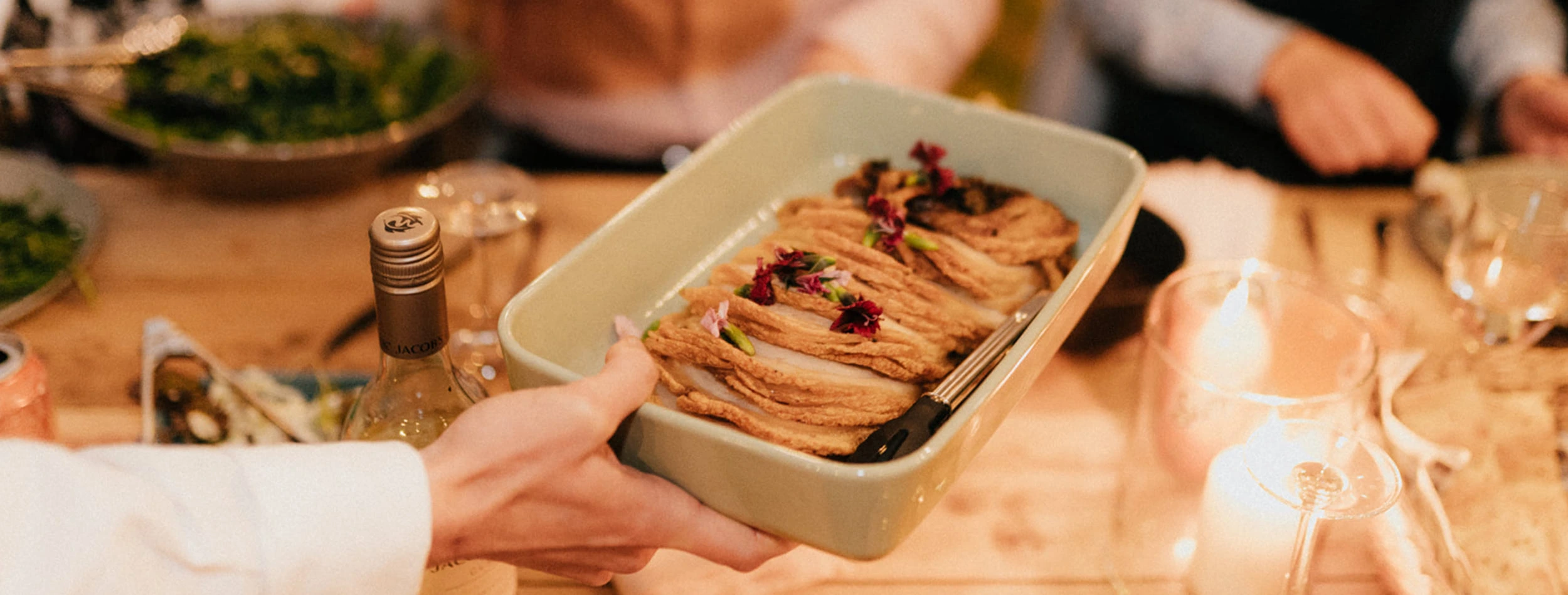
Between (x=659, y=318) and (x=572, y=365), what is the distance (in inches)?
5.1

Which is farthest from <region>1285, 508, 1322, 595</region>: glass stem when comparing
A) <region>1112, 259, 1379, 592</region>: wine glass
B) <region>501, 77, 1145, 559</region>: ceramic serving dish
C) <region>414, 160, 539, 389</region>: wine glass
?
<region>414, 160, 539, 389</region>: wine glass

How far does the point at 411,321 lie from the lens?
0.80m

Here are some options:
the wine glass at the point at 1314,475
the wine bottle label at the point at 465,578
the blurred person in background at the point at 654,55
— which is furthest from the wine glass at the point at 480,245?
the wine glass at the point at 1314,475

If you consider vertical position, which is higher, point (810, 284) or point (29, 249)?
point (810, 284)

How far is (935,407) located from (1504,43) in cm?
207

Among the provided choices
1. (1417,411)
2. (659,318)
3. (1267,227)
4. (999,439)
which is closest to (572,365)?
(659,318)

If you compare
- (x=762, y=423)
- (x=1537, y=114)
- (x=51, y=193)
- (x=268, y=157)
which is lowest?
(x=51, y=193)

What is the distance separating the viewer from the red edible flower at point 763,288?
1.00 meters

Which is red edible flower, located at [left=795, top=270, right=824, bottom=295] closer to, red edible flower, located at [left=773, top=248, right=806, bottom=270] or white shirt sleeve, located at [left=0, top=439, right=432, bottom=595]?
red edible flower, located at [left=773, top=248, right=806, bottom=270]

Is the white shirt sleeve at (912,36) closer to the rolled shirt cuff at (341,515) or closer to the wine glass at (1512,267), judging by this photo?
A: the wine glass at (1512,267)

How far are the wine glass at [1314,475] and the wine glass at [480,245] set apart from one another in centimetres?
84

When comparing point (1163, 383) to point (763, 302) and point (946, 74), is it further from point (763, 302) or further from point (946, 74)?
point (946, 74)

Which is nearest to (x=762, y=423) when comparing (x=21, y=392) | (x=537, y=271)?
(x=21, y=392)

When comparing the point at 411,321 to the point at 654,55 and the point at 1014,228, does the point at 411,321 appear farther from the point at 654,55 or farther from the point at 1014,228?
the point at 654,55
